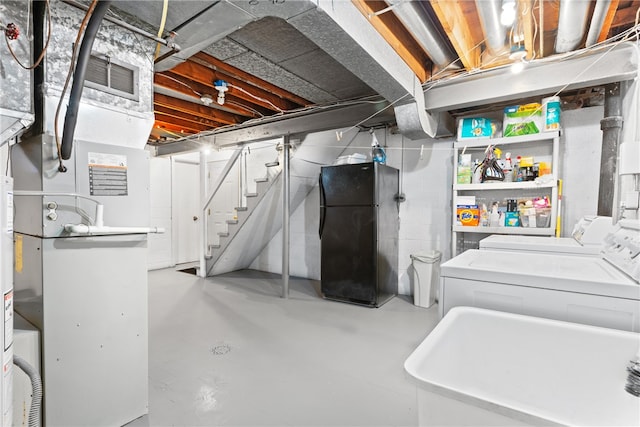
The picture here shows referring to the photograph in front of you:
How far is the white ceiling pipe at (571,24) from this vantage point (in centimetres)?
184

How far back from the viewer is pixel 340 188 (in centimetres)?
398

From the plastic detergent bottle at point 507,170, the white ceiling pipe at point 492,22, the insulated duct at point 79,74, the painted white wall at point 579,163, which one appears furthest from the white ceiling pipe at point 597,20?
the insulated duct at point 79,74

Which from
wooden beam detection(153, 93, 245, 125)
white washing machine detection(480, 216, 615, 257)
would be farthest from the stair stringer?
white washing machine detection(480, 216, 615, 257)

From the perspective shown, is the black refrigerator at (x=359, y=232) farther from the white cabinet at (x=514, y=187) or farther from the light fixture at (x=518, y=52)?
the light fixture at (x=518, y=52)

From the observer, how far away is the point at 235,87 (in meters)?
3.35

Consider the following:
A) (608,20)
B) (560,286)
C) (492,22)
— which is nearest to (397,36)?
(492,22)

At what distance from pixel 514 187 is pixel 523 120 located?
2.17 feet

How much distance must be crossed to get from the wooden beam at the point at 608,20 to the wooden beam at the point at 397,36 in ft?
3.99

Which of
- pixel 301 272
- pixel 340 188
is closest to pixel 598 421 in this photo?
pixel 340 188

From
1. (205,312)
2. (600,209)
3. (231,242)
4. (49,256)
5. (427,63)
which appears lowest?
(205,312)

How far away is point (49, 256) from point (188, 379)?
132cm

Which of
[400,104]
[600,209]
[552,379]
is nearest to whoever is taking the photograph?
[552,379]

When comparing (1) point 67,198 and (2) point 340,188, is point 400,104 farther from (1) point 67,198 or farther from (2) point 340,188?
(1) point 67,198

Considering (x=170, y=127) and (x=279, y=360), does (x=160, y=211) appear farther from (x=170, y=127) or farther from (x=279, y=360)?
(x=279, y=360)
